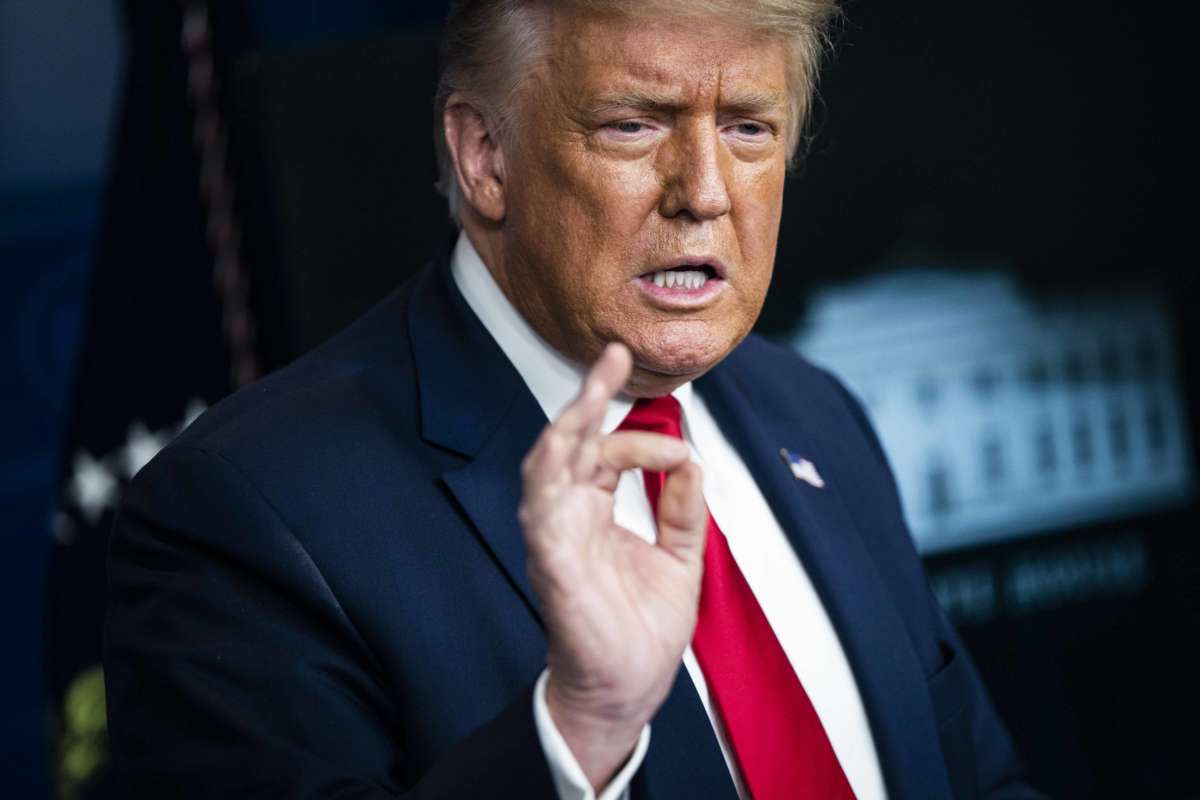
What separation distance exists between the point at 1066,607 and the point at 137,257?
1.84 m

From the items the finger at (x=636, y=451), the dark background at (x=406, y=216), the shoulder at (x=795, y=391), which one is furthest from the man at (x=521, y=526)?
the dark background at (x=406, y=216)

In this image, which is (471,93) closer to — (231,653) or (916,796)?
(231,653)

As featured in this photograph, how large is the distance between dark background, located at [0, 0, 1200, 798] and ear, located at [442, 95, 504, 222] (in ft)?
2.35

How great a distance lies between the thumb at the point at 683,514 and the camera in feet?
3.90

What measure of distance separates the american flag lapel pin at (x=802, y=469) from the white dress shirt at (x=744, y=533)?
63 millimetres

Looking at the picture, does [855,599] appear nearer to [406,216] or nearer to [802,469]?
[802,469]

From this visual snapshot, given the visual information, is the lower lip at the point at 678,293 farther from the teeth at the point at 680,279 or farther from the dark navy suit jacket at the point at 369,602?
the dark navy suit jacket at the point at 369,602

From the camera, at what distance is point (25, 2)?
2533 millimetres

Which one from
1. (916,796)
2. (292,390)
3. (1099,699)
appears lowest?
(1099,699)

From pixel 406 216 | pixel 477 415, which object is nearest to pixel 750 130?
pixel 477 415

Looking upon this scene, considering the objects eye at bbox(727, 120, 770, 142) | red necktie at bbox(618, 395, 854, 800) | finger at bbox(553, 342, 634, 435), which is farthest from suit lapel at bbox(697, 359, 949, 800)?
finger at bbox(553, 342, 634, 435)

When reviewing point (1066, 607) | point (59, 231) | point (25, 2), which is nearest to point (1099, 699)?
point (1066, 607)

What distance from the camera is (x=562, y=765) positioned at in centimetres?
116

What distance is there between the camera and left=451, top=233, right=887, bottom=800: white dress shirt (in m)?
1.58
